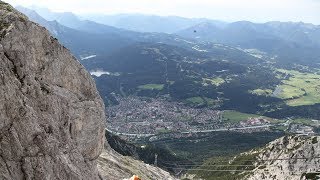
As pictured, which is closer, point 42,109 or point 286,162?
point 42,109

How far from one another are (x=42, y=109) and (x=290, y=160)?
135 meters

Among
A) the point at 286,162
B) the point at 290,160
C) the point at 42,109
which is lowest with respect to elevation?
the point at 286,162

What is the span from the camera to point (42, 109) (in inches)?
1586

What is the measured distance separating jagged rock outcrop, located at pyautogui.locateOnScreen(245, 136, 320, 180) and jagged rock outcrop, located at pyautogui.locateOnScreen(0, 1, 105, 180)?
4273 inches

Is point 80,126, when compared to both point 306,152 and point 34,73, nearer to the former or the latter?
point 34,73

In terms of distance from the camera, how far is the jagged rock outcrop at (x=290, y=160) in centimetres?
15050

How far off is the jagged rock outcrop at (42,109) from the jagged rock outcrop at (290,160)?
109m

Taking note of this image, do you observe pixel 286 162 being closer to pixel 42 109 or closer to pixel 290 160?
pixel 290 160

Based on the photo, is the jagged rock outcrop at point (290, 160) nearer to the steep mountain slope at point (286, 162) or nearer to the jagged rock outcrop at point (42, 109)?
the steep mountain slope at point (286, 162)

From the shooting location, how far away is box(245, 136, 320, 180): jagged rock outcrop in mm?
150500

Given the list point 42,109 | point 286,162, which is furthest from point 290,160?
point 42,109

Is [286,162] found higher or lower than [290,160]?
lower

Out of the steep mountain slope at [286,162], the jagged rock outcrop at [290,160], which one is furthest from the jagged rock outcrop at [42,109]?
the jagged rock outcrop at [290,160]

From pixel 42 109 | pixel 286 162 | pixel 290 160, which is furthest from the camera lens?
pixel 286 162
